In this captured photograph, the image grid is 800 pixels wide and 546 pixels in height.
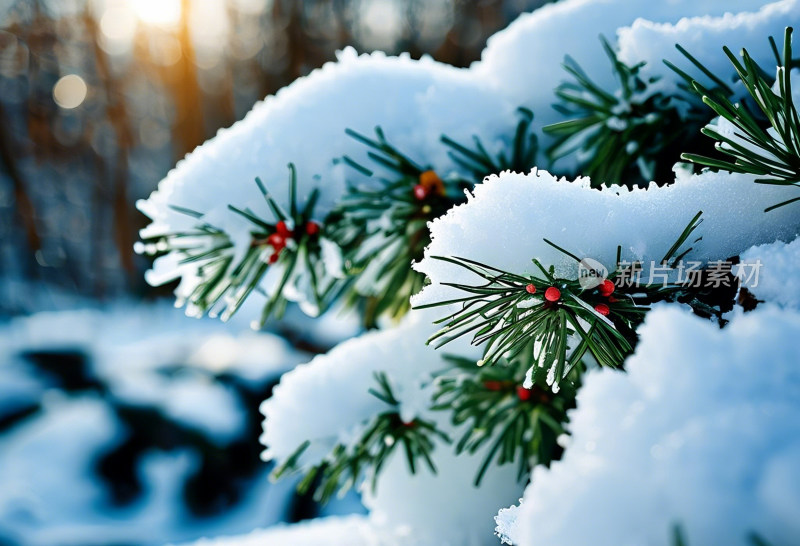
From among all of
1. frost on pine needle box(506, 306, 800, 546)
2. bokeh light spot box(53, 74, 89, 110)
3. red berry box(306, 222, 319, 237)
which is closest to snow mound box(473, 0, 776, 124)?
red berry box(306, 222, 319, 237)

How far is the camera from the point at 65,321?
430 centimetres

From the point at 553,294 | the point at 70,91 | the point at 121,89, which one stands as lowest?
the point at 553,294

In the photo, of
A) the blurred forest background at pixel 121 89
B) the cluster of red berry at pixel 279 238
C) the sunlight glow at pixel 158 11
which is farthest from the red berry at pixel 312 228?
the sunlight glow at pixel 158 11

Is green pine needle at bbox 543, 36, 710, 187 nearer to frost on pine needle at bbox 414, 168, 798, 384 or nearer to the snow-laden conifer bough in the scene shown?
the snow-laden conifer bough

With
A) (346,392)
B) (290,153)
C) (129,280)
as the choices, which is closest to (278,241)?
(290,153)

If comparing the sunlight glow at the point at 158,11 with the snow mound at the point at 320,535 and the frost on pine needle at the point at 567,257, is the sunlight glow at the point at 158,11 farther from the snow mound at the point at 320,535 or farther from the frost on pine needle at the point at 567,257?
the frost on pine needle at the point at 567,257

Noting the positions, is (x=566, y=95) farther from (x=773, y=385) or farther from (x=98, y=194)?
(x=98, y=194)

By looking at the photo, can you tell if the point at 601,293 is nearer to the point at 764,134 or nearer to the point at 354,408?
the point at 764,134

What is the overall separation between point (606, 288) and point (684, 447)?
182mm

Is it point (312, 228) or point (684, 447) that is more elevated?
point (312, 228)

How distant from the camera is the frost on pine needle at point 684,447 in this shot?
253 mm

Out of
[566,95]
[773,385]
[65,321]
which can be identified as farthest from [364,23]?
[773,385]

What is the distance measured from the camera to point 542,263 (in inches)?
17.5

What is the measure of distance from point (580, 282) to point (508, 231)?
2.5 inches
